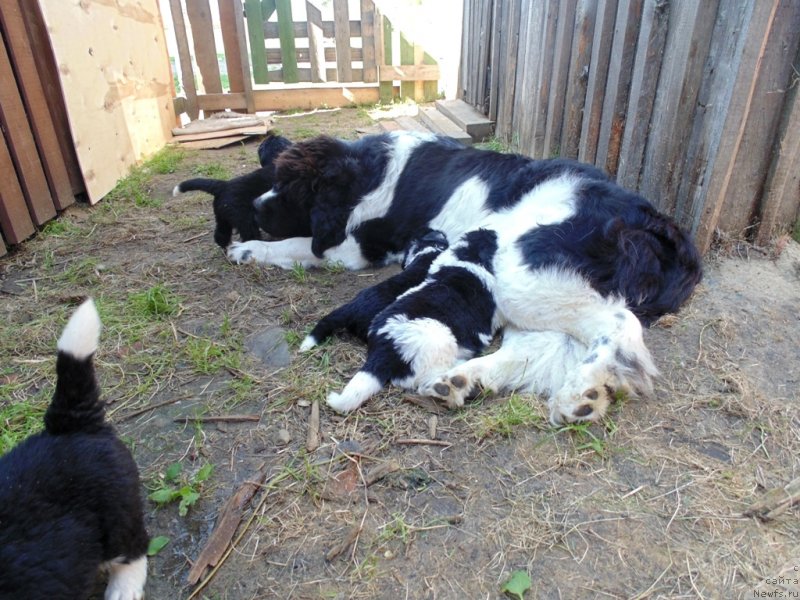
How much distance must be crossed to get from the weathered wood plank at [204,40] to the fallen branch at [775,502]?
912 cm

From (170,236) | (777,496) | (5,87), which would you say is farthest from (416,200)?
(5,87)

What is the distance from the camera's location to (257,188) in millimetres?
4324

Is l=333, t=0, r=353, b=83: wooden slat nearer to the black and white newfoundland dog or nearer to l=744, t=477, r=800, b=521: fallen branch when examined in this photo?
the black and white newfoundland dog

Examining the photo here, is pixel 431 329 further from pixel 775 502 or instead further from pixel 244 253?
pixel 244 253

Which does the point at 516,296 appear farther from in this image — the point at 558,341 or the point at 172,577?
the point at 172,577

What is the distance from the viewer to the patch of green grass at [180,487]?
1.97 meters

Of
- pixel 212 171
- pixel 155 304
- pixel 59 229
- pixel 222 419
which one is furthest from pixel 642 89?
pixel 59 229

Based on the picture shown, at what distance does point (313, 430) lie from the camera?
234 cm

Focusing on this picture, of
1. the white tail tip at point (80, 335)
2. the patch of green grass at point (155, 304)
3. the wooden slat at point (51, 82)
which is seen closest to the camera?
the white tail tip at point (80, 335)

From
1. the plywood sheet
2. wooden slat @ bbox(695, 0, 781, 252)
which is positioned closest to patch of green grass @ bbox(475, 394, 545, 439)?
wooden slat @ bbox(695, 0, 781, 252)

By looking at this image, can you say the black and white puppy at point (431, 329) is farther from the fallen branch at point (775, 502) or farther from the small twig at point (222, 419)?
the fallen branch at point (775, 502)

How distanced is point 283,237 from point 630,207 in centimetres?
273

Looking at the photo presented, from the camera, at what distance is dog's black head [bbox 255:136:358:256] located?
Answer: 13.1ft

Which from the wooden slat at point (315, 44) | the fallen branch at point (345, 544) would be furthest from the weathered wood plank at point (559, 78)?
the wooden slat at point (315, 44)
